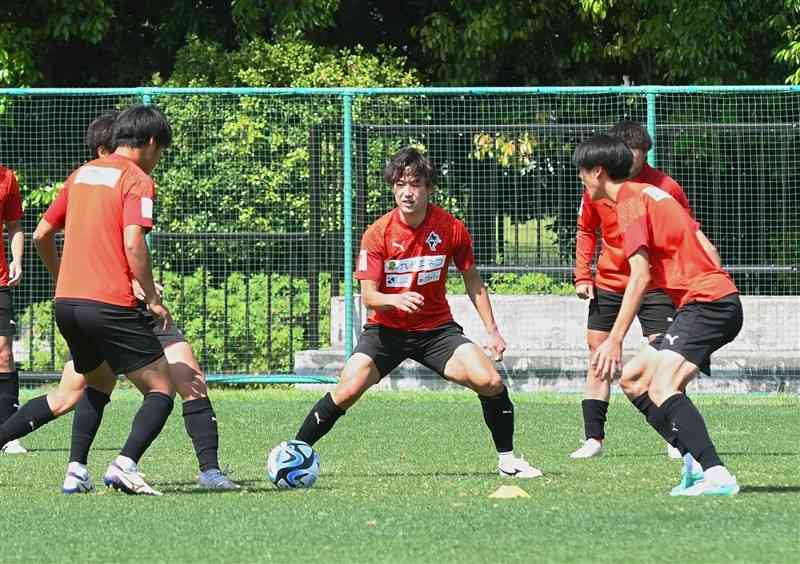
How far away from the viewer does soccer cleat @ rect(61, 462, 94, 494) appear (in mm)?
8484

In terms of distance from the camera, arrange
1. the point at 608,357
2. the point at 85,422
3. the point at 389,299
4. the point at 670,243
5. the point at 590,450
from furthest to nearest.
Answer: the point at 590,450 < the point at 389,299 < the point at 85,422 < the point at 670,243 < the point at 608,357

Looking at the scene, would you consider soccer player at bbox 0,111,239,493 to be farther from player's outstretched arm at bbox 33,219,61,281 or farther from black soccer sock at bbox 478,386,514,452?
black soccer sock at bbox 478,386,514,452

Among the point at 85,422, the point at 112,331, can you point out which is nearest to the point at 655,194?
the point at 112,331

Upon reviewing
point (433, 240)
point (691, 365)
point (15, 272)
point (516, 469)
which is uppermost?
point (433, 240)

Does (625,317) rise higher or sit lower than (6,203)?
lower

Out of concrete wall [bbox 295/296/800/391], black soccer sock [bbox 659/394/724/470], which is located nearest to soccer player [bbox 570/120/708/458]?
black soccer sock [bbox 659/394/724/470]

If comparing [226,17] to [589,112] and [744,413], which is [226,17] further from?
[744,413]

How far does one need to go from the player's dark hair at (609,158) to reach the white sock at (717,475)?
1535 mm

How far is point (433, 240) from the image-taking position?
915 centimetres

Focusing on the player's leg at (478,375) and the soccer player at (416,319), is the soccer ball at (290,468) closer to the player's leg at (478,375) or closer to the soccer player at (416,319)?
the soccer player at (416,319)

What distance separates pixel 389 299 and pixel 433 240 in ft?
1.92

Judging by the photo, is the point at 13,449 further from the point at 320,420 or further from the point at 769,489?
the point at 769,489

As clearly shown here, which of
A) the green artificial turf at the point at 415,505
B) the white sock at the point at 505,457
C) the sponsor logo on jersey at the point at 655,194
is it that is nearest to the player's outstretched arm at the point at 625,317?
the sponsor logo on jersey at the point at 655,194

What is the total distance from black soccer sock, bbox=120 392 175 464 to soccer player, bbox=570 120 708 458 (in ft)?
9.61
